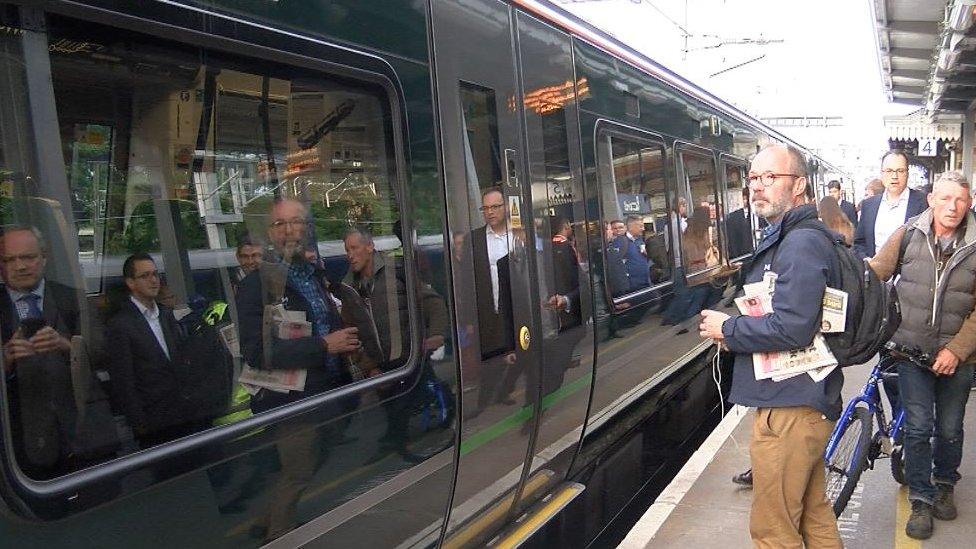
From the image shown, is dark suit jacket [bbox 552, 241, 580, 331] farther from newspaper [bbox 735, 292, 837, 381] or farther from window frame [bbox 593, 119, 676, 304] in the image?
newspaper [bbox 735, 292, 837, 381]

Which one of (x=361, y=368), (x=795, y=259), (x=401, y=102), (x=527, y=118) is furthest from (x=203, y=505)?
(x=527, y=118)

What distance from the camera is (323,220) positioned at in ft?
8.89

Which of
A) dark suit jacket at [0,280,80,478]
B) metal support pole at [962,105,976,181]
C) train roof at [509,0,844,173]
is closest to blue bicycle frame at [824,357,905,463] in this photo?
train roof at [509,0,844,173]

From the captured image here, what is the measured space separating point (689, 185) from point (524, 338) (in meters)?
3.75

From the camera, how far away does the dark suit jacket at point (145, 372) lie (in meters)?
2.00

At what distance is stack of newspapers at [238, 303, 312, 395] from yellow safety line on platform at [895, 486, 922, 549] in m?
3.15

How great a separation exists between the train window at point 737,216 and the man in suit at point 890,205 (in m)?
2.44

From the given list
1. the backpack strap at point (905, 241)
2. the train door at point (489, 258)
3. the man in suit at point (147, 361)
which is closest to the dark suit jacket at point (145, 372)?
the man in suit at point (147, 361)

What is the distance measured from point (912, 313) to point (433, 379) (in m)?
2.57

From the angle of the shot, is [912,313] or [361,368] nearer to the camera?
[361,368]

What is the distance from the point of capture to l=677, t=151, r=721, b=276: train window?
6.77 m

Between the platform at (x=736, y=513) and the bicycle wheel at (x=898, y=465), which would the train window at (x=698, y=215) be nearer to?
the platform at (x=736, y=513)

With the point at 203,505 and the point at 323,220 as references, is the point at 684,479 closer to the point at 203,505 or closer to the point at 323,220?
the point at 323,220

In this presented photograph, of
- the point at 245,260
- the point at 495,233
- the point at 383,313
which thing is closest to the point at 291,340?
the point at 245,260
